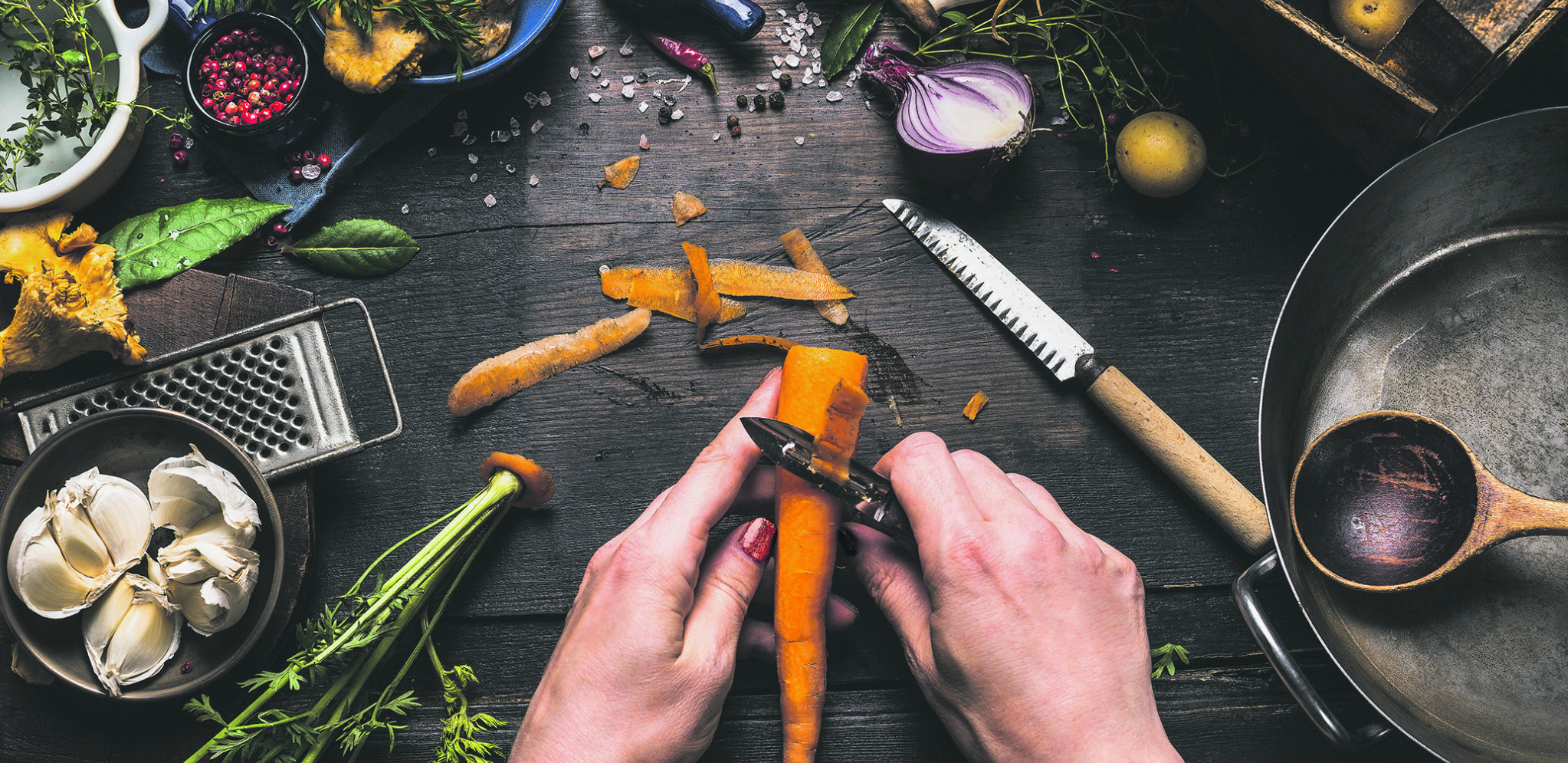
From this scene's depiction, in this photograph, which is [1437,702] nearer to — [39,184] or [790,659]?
[790,659]

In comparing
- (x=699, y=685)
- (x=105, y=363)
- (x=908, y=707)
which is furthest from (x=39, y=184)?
(x=908, y=707)

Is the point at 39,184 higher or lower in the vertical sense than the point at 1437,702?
lower

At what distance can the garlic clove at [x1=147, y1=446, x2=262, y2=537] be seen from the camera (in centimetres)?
120

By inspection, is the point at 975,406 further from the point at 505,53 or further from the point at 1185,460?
the point at 505,53

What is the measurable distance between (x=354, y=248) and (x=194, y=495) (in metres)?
0.49

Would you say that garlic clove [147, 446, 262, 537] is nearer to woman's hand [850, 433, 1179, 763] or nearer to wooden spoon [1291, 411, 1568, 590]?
woman's hand [850, 433, 1179, 763]

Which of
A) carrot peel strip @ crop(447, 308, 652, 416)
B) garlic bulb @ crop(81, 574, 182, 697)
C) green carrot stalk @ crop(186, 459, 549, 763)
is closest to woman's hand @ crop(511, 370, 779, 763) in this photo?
green carrot stalk @ crop(186, 459, 549, 763)

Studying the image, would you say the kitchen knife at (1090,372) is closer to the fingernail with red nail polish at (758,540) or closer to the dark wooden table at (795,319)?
the dark wooden table at (795,319)

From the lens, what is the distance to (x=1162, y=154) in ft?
4.51

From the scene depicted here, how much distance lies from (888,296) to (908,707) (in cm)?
72

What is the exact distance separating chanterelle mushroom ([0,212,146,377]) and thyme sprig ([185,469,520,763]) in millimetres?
566

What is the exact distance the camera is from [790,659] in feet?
4.04

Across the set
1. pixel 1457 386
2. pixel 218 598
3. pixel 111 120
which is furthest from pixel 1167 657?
pixel 111 120

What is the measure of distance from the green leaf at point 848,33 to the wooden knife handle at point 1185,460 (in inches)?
28.6
